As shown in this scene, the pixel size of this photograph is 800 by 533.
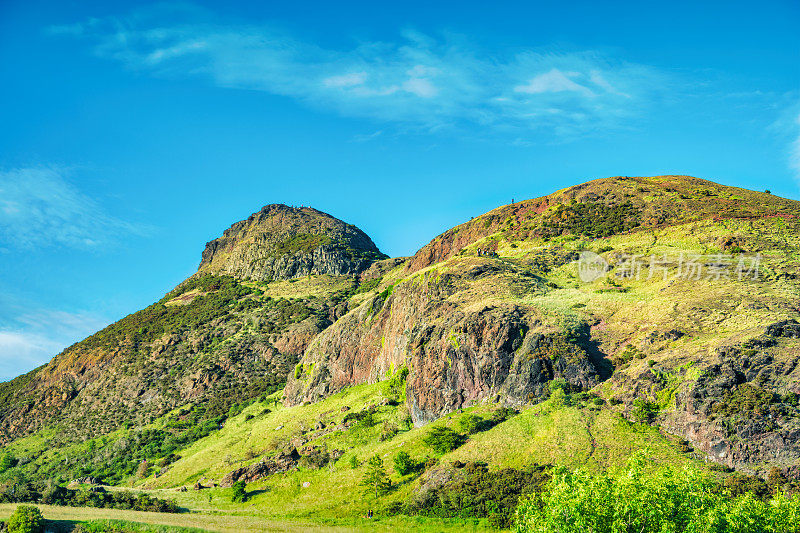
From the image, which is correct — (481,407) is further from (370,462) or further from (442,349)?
(370,462)

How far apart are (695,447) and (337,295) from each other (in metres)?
136

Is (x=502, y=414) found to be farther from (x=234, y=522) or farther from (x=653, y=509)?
(x=653, y=509)

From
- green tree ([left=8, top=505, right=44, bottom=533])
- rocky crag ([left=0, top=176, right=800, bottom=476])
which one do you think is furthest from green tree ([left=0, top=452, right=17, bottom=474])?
green tree ([left=8, top=505, right=44, bottom=533])

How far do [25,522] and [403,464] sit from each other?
45.3 m

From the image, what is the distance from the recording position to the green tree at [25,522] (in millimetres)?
63688

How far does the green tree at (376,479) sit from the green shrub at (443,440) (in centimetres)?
782

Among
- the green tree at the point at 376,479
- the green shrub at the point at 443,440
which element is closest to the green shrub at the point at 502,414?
the green shrub at the point at 443,440

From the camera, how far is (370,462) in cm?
7775

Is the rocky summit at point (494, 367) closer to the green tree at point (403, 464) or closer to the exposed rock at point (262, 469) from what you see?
the exposed rock at point (262, 469)

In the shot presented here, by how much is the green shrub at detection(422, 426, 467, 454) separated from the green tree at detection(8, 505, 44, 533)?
48.9 metres

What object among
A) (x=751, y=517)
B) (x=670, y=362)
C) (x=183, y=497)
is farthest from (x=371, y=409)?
(x=751, y=517)

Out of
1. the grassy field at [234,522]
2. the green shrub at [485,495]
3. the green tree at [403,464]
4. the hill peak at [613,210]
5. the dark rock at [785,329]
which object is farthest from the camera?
the hill peak at [613,210]

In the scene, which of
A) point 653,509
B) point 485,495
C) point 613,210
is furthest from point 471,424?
point 613,210

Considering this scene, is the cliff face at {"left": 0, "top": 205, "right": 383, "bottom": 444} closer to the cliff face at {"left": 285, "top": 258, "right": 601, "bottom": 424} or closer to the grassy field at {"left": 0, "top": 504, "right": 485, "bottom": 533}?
the cliff face at {"left": 285, "top": 258, "right": 601, "bottom": 424}
